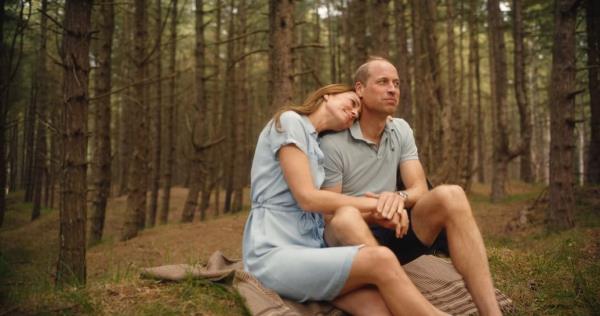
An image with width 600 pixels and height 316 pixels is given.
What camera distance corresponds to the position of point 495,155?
49.3 ft

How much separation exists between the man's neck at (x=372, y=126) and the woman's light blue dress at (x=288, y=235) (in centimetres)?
62

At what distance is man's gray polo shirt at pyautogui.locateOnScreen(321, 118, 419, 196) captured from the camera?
396 centimetres

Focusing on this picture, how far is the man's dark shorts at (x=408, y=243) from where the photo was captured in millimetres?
3971

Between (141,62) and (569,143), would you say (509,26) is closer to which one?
(569,143)

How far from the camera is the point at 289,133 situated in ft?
11.4

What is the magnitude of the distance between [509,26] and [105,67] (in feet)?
53.0

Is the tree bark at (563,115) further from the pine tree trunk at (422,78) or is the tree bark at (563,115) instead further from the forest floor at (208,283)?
the pine tree trunk at (422,78)

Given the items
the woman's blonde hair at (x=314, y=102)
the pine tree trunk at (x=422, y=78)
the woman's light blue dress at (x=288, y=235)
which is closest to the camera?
the woman's light blue dress at (x=288, y=235)

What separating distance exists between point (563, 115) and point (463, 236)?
5.72 metres

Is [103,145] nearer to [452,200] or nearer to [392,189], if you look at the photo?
[392,189]

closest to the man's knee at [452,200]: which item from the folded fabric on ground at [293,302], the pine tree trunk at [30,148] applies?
the folded fabric on ground at [293,302]

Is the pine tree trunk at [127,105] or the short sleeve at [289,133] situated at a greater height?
the pine tree trunk at [127,105]

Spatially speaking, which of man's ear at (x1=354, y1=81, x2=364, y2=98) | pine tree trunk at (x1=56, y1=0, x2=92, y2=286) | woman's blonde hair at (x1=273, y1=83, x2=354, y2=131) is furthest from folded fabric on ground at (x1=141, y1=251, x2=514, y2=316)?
pine tree trunk at (x1=56, y1=0, x2=92, y2=286)

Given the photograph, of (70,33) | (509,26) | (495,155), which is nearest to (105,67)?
(70,33)
